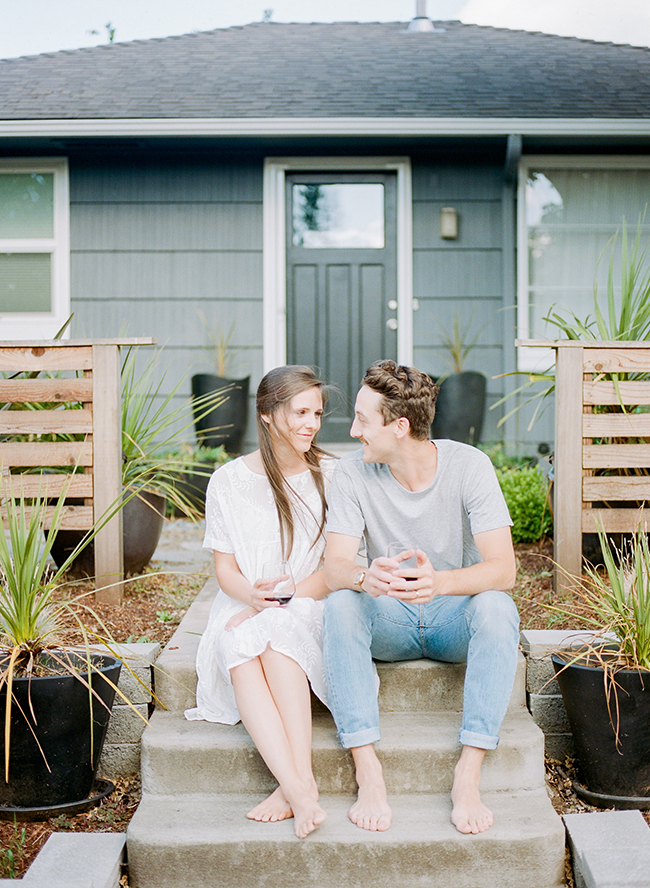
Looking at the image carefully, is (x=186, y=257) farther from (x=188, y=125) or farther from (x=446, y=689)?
(x=446, y=689)

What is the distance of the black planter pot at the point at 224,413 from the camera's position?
226 inches

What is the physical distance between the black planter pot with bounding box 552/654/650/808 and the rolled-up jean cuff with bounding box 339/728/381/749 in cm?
57

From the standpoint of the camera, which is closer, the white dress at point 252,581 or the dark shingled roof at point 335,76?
the white dress at point 252,581

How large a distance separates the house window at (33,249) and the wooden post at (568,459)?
4181 millimetres

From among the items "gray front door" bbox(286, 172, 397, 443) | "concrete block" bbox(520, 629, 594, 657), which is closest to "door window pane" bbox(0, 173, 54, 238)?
"gray front door" bbox(286, 172, 397, 443)

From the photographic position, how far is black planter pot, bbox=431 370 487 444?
571cm

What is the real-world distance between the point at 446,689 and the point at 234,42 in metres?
6.61

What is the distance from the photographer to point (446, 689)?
241cm

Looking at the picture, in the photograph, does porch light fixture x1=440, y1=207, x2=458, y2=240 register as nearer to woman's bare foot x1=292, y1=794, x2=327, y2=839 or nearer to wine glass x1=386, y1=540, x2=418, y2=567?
wine glass x1=386, y1=540, x2=418, y2=567

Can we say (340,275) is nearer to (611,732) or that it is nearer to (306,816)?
(611,732)

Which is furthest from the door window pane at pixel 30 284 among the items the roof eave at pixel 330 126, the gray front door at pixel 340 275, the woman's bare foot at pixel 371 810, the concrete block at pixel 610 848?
the concrete block at pixel 610 848

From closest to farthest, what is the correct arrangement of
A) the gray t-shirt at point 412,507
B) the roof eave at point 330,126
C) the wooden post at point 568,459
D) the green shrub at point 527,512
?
the gray t-shirt at point 412,507
the wooden post at point 568,459
the green shrub at point 527,512
the roof eave at point 330,126

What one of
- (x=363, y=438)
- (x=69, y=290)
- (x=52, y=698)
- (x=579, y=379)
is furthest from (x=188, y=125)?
(x=52, y=698)

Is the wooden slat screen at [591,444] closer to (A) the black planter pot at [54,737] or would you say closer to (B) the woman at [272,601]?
(B) the woman at [272,601]
